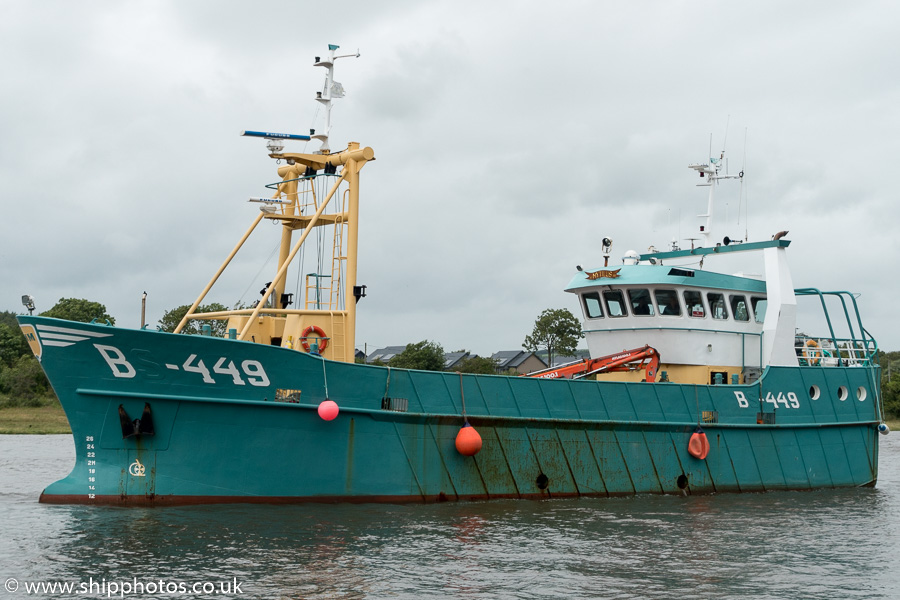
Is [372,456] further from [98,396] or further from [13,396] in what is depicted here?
[13,396]

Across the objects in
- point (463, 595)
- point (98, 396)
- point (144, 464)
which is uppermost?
point (98, 396)

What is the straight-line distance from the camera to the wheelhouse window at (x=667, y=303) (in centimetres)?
2153

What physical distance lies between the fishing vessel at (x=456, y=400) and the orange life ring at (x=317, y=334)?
3cm

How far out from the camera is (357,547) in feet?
43.6

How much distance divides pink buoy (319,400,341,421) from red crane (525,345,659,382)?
688 centimetres

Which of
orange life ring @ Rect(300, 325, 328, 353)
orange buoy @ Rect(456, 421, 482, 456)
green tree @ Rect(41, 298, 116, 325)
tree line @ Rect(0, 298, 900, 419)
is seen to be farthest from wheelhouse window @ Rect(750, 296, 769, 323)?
green tree @ Rect(41, 298, 116, 325)

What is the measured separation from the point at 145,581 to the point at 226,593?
1126 millimetres

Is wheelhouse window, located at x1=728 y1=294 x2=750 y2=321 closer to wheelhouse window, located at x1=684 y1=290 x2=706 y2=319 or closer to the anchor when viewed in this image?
wheelhouse window, located at x1=684 y1=290 x2=706 y2=319

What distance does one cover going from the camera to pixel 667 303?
70.8 feet

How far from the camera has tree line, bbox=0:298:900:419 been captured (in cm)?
5003

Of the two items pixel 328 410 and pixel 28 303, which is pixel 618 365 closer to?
pixel 328 410

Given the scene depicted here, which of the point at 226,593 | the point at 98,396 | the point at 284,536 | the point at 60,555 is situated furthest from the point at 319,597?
the point at 98,396

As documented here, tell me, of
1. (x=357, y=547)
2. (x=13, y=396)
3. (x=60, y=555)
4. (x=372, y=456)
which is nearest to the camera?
(x=60, y=555)

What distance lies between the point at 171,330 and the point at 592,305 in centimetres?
4077
